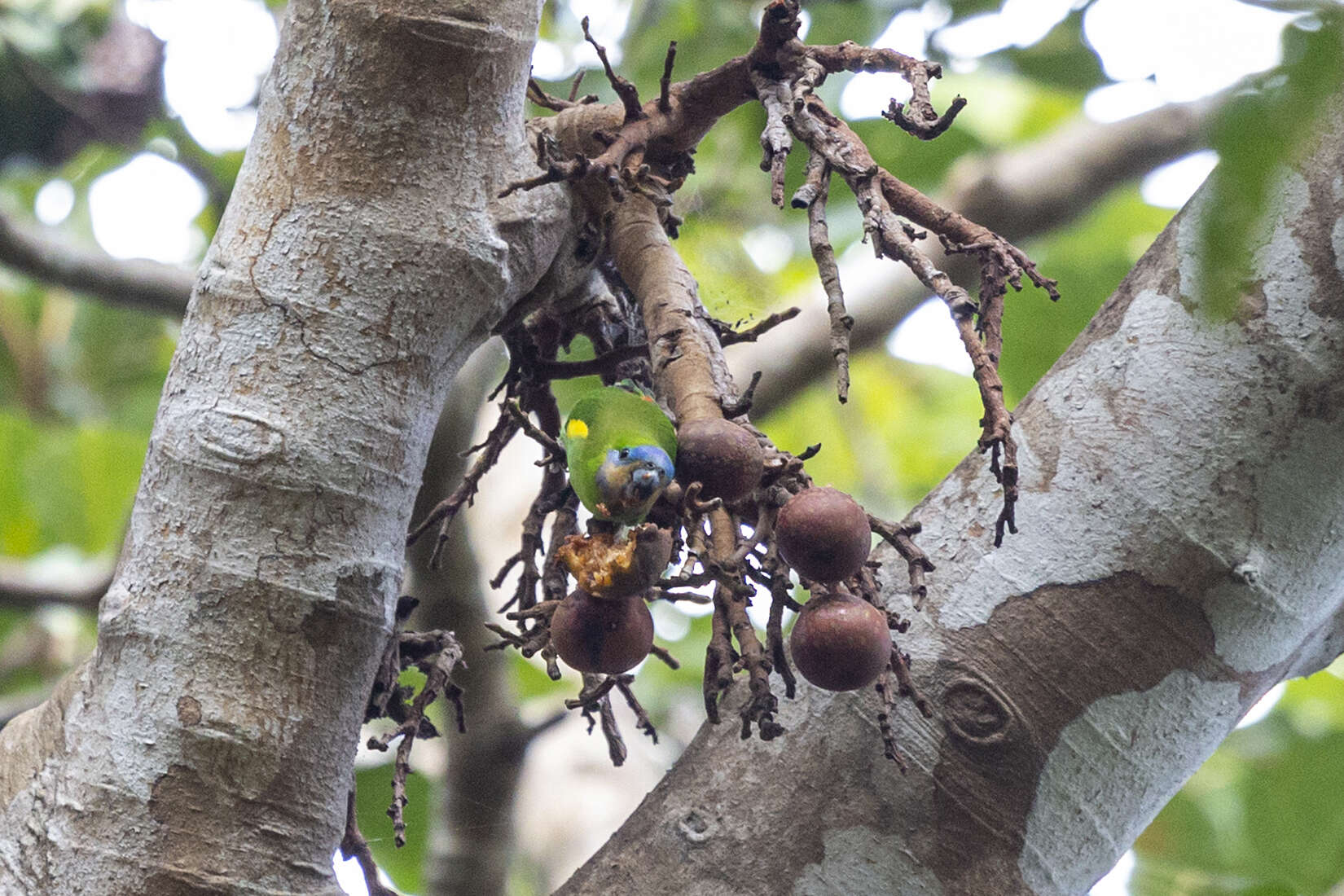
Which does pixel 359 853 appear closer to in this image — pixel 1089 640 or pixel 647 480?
pixel 647 480

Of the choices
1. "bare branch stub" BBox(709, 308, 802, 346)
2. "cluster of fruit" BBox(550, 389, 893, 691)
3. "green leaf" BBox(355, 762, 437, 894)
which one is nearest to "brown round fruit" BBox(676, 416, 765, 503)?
"cluster of fruit" BBox(550, 389, 893, 691)

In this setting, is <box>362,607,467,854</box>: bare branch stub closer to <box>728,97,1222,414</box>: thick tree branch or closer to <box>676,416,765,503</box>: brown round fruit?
<box>676,416,765,503</box>: brown round fruit

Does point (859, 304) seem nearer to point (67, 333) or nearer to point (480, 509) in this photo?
point (480, 509)

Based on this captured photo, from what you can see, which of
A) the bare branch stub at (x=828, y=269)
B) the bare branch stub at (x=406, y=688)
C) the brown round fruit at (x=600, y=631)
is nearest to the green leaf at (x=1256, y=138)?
the bare branch stub at (x=828, y=269)

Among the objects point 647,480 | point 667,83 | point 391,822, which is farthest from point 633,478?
point 391,822

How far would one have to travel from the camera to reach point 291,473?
0.83 metres

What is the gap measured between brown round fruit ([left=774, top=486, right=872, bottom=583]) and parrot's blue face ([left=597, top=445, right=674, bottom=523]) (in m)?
0.08

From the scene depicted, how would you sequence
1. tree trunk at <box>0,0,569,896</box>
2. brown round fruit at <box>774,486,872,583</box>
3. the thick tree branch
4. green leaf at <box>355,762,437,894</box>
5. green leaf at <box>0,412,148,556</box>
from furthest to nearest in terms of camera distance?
green leaf at <box>0,412,148,556</box>, the thick tree branch, green leaf at <box>355,762,437,894</box>, tree trunk at <box>0,0,569,896</box>, brown round fruit at <box>774,486,872,583</box>

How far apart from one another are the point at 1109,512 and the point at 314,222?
680 millimetres

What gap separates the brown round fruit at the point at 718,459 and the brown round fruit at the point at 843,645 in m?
0.09

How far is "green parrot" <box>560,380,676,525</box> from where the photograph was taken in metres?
0.69

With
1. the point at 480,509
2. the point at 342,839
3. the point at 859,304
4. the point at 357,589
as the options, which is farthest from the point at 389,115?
the point at 480,509

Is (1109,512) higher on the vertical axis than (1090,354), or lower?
lower

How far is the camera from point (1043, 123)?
3615 millimetres
